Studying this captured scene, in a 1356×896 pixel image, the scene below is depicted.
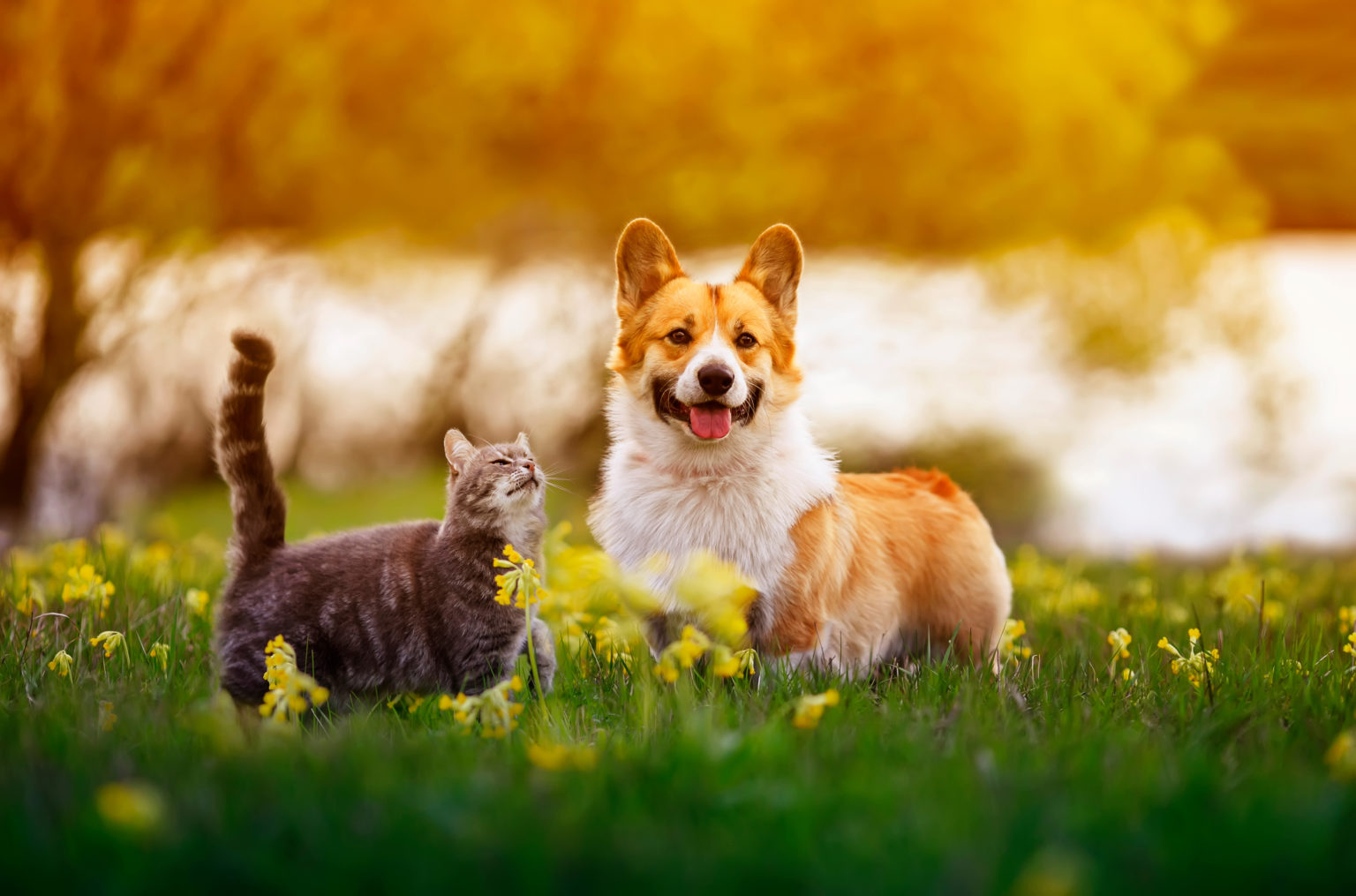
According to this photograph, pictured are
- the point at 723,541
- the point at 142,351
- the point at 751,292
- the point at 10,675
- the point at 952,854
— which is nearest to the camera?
the point at 952,854

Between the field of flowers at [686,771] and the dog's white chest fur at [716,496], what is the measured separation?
23 centimetres

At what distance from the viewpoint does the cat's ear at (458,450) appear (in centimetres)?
388

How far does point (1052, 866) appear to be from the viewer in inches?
68.8

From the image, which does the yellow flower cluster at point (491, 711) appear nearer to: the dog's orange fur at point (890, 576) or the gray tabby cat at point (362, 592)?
the gray tabby cat at point (362, 592)

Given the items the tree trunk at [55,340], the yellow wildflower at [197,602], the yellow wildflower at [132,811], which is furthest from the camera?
the tree trunk at [55,340]

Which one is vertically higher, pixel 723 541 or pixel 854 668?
pixel 723 541

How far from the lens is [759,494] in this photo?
3789mm

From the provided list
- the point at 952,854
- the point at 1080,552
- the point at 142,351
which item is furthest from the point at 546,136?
the point at 952,854

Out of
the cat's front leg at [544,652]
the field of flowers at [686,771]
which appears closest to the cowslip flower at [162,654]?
the field of flowers at [686,771]

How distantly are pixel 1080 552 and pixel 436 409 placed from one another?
5.04 m

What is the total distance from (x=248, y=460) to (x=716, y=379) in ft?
5.10

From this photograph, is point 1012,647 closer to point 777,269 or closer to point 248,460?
point 777,269

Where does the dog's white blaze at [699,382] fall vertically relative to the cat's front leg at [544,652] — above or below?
above

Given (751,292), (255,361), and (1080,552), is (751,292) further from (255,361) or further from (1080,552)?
(1080,552)
